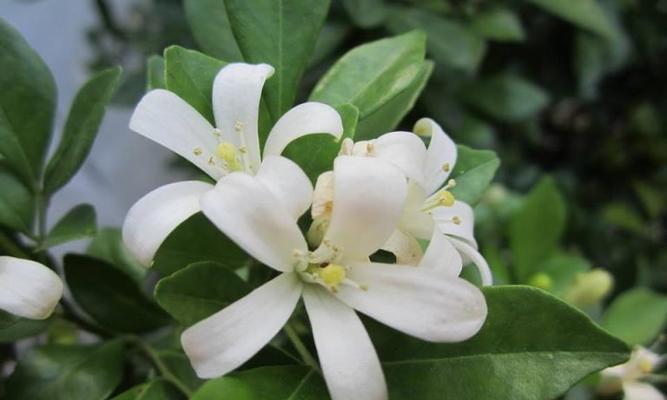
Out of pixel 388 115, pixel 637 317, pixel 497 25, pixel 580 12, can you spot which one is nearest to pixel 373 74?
pixel 388 115

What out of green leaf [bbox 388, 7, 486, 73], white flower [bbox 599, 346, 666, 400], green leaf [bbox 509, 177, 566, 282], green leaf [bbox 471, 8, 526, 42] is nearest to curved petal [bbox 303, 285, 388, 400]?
white flower [bbox 599, 346, 666, 400]

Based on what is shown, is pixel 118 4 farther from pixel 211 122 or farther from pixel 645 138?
pixel 211 122

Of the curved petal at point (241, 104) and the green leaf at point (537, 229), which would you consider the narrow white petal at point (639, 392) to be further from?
the curved petal at point (241, 104)

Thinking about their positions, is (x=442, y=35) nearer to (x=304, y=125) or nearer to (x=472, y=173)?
(x=472, y=173)

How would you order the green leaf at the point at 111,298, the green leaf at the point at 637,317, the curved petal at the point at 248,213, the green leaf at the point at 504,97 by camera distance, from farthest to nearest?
the green leaf at the point at 504,97 < the green leaf at the point at 637,317 < the green leaf at the point at 111,298 < the curved petal at the point at 248,213

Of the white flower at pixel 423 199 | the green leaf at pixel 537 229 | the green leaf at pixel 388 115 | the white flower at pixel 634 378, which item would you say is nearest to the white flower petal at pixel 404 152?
the white flower at pixel 423 199

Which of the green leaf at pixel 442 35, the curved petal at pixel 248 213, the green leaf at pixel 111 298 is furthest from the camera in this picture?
the green leaf at pixel 442 35
